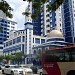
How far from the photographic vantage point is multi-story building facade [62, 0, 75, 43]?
320 feet

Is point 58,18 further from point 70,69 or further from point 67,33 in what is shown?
point 70,69

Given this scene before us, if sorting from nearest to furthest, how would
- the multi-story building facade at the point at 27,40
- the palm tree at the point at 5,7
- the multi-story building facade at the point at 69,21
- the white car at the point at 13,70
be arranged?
the palm tree at the point at 5,7 < the white car at the point at 13,70 < the multi-story building facade at the point at 27,40 < the multi-story building facade at the point at 69,21

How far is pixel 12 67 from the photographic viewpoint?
86.0 ft

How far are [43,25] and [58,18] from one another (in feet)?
34.9

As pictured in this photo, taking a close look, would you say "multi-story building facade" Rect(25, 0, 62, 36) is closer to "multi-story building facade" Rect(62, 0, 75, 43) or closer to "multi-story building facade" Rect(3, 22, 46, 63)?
"multi-story building facade" Rect(62, 0, 75, 43)

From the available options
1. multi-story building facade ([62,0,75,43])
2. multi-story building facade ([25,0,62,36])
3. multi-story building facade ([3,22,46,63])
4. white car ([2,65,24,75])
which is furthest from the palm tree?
multi-story building facade ([62,0,75,43])

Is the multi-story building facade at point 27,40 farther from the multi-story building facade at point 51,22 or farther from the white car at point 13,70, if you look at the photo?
the white car at point 13,70

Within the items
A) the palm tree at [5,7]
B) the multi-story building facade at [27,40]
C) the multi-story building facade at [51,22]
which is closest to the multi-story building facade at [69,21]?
the multi-story building facade at [51,22]

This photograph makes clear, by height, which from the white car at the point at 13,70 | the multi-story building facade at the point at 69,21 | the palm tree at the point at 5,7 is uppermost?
the multi-story building facade at the point at 69,21

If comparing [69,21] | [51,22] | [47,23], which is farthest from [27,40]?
[69,21]

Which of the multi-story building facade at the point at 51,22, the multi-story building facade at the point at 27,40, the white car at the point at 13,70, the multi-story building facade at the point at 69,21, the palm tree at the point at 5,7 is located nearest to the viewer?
the palm tree at the point at 5,7

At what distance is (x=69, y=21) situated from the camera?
3890 inches

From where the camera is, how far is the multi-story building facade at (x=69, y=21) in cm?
9747

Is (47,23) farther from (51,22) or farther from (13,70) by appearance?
(13,70)
